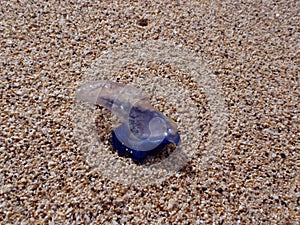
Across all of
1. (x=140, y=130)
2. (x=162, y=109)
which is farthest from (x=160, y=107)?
(x=140, y=130)

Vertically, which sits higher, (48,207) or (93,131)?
(93,131)

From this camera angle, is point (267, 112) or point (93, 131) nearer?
point (93, 131)

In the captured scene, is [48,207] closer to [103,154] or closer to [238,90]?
[103,154]

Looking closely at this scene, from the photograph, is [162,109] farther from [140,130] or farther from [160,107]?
[140,130]

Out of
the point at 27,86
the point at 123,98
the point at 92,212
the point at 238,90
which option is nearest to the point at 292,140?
the point at 238,90

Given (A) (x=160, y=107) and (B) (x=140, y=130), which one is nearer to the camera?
(B) (x=140, y=130)

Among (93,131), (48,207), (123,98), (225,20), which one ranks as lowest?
(48,207)

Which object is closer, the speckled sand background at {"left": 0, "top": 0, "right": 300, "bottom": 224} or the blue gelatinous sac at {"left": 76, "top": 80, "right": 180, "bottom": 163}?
the speckled sand background at {"left": 0, "top": 0, "right": 300, "bottom": 224}

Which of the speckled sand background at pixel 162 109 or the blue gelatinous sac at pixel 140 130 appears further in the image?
the blue gelatinous sac at pixel 140 130
